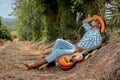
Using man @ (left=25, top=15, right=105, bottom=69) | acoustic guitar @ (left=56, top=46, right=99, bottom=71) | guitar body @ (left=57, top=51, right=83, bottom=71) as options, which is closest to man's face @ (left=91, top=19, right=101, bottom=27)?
man @ (left=25, top=15, right=105, bottom=69)

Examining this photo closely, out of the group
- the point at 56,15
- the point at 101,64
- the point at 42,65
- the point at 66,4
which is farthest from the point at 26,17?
the point at 101,64

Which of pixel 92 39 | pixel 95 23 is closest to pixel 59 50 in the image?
pixel 92 39

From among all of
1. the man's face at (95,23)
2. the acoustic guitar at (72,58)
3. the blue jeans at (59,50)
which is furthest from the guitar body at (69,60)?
the man's face at (95,23)

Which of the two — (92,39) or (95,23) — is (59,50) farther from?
(95,23)

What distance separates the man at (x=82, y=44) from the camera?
1177cm

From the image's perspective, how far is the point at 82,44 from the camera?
1208cm

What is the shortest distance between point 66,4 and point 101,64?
63.2 ft

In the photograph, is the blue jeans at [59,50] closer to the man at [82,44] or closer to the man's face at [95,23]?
the man at [82,44]

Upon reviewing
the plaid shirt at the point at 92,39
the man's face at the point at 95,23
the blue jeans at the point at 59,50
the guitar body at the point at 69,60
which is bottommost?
the guitar body at the point at 69,60

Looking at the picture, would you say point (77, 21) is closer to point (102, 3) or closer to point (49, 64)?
point (102, 3)

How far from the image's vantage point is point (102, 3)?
72.0ft

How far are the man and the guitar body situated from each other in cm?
12

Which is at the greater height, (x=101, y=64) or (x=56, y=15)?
(x=101, y=64)

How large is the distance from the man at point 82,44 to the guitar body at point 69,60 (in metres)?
0.12
